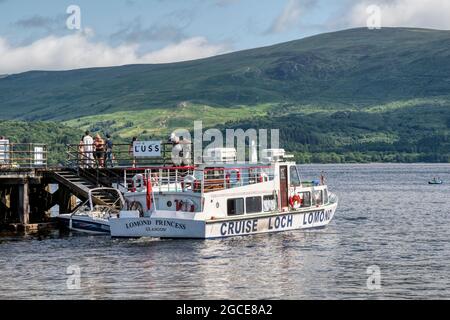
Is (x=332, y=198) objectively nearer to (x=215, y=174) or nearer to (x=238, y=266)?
(x=215, y=174)

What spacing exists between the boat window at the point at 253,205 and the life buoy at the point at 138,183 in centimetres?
654

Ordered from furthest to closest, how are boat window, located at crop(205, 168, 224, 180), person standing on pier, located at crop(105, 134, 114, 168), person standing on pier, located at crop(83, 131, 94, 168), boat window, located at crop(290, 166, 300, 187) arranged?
person standing on pier, located at crop(83, 131, 94, 168)
person standing on pier, located at crop(105, 134, 114, 168)
boat window, located at crop(290, 166, 300, 187)
boat window, located at crop(205, 168, 224, 180)

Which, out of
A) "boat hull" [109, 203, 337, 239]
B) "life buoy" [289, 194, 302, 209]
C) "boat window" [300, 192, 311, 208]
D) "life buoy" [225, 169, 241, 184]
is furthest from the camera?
"boat window" [300, 192, 311, 208]

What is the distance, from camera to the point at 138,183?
2327 inches

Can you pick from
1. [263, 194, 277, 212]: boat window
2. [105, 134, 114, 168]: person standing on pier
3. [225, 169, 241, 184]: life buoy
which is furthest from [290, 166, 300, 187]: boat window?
[105, 134, 114, 168]: person standing on pier

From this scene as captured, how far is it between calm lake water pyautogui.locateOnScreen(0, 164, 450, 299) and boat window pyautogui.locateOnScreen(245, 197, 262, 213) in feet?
5.96

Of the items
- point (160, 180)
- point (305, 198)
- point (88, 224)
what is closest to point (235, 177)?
point (160, 180)

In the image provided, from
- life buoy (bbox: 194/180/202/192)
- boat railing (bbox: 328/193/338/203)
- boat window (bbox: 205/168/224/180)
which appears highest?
boat window (bbox: 205/168/224/180)

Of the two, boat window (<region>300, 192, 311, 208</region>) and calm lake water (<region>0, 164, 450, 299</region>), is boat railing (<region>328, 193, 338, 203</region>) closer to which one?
calm lake water (<region>0, 164, 450, 299</region>)

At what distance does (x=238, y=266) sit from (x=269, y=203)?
540 inches

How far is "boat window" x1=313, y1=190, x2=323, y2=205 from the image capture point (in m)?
64.8

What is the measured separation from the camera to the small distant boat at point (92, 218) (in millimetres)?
59219

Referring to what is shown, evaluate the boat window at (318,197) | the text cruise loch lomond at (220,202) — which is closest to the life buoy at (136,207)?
the text cruise loch lomond at (220,202)

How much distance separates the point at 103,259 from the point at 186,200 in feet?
27.6
